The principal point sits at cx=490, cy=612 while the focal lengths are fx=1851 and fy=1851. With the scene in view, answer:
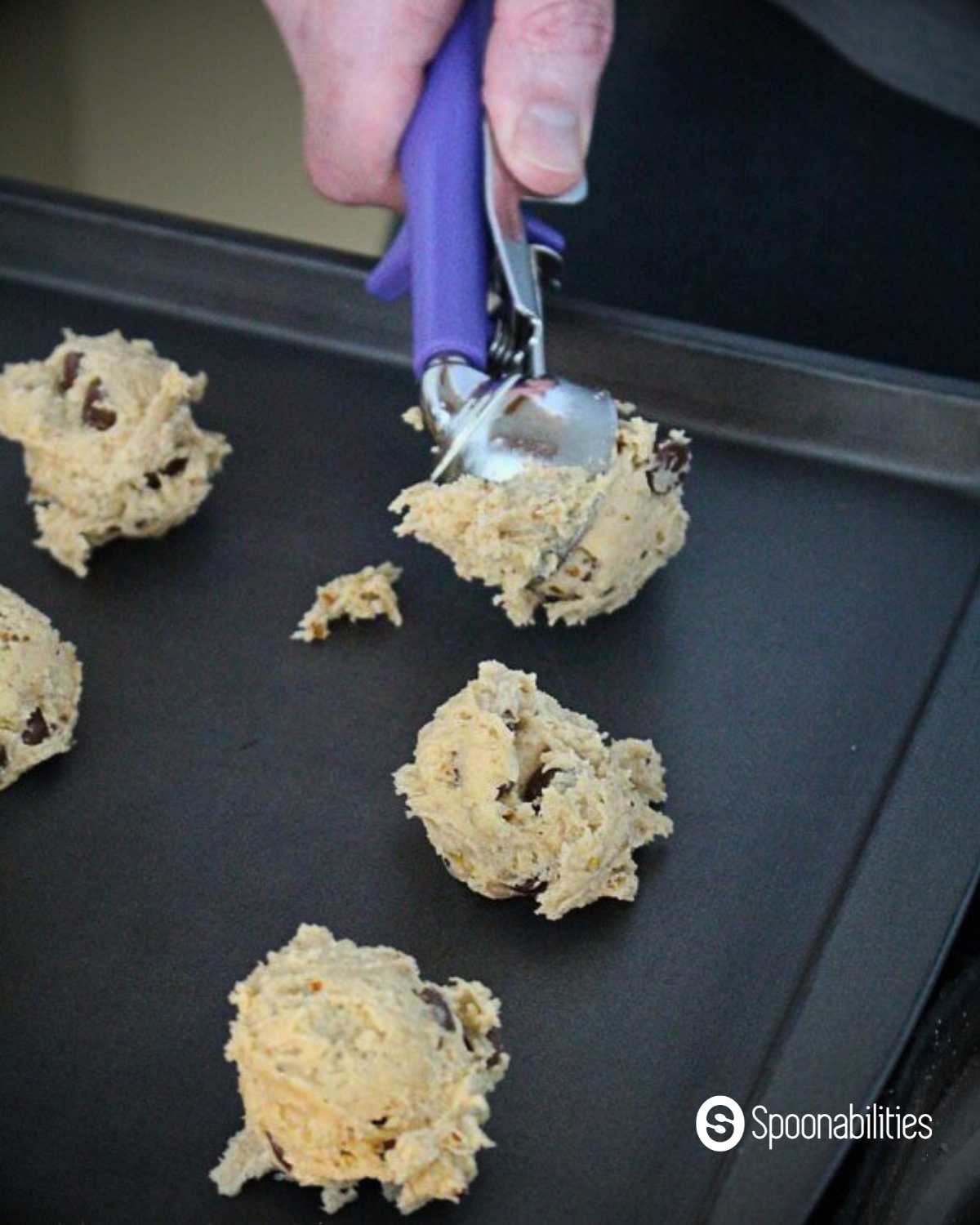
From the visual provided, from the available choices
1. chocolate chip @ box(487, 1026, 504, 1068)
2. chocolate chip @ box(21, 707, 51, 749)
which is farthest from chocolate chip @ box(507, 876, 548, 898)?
chocolate chip @ box(21, 707, 51, 749)

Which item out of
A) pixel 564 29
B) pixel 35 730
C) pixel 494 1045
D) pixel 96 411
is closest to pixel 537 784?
pixel 494 1045

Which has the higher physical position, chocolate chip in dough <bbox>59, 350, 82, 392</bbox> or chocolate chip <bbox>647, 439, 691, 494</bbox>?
chocolate chip <bbox>647, 439, 691, 494</bbox>

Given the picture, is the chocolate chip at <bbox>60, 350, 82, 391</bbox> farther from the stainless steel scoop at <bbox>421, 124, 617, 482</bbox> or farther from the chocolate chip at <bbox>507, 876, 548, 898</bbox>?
the chocolate chip at <bbox>507, 876, 548, 898</bbox>

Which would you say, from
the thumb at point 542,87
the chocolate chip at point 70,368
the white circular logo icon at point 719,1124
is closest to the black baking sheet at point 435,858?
the white circular logo icon at point 719,1124

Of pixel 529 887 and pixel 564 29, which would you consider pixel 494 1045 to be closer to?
pixel 529 887

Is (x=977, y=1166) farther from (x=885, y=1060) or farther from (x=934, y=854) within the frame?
(x=934, y=854)

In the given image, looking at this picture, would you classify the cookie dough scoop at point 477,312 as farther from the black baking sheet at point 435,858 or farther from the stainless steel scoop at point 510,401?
the black baking sheet at point 435,858
